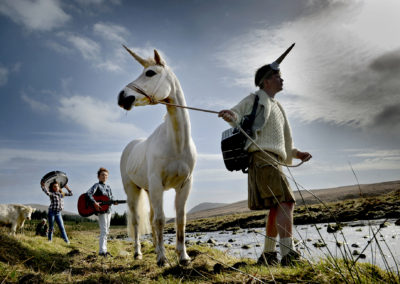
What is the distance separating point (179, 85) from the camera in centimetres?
472

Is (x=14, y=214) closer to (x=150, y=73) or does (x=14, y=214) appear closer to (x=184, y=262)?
(x=184, y=262)

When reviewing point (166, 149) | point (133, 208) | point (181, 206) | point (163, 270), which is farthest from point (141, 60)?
point (133, 208)

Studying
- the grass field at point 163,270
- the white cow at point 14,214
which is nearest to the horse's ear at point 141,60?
the grass field at point 163,270

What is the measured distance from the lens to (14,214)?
10141 mm

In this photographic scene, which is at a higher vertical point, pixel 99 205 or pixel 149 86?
pixel 149 86

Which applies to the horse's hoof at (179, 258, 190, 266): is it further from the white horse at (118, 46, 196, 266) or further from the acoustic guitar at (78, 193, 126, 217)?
the acoustic guitar at (78, 193, 126, 217)

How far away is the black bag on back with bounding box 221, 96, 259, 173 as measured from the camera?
3.69 metres

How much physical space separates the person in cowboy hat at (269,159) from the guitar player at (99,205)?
4460mm

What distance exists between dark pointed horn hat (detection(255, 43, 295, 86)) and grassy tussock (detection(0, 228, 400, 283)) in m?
2.54

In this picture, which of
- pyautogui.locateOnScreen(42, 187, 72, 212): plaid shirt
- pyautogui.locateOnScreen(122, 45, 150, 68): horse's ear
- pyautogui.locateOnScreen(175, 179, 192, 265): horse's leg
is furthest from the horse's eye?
pyautogui.locateOnScreen(42, 187, 72, 212): plaid shirt

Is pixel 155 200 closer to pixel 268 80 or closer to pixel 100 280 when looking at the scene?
pixel 100 280

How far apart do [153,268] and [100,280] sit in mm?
953

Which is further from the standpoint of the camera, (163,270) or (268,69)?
(268,69)

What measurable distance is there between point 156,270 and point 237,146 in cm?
217
